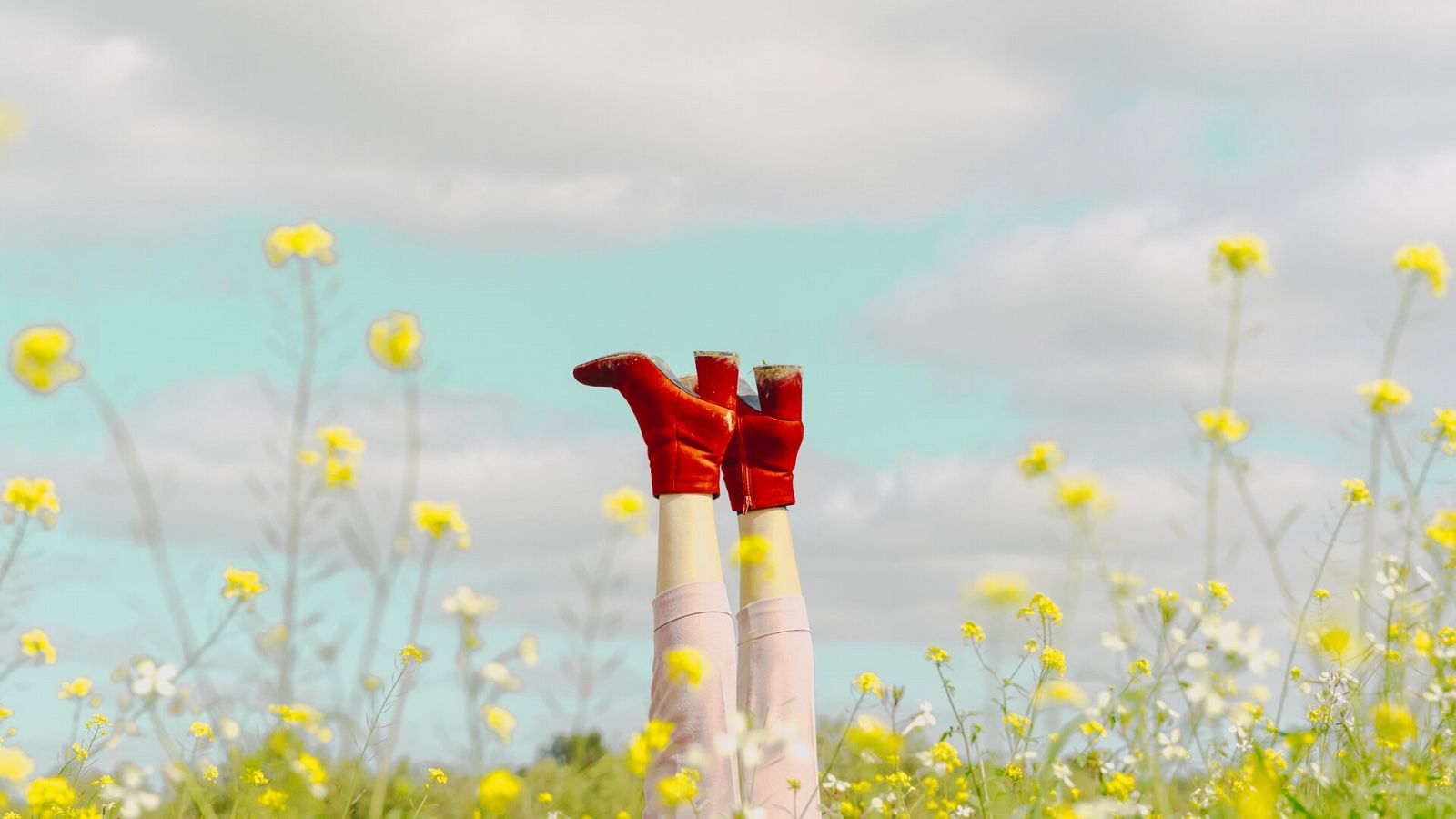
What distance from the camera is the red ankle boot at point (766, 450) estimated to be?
478cm

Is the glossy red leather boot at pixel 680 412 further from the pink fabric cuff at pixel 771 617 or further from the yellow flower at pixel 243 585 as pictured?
the yellow flower at pixel 243 585

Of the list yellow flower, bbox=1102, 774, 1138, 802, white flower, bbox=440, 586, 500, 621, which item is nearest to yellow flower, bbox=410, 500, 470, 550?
white flower, bbox=440, 586, 500, 621

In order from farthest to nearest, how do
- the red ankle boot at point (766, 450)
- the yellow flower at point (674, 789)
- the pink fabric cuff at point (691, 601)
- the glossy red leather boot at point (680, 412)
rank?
the red ankle boot at point (766, 450) < the glossy red leather boot at point (680, 412) < the pink fabric cuff at point (691, 601) < the yellow flower at point (674, 789)

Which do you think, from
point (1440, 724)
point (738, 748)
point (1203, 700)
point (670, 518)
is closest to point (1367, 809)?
point (1203, 700)

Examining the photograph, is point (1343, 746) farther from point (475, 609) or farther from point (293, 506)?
point (293, 506)

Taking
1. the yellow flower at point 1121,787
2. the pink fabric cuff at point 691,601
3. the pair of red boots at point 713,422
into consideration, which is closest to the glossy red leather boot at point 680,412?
the pair of red boots at point 713,422

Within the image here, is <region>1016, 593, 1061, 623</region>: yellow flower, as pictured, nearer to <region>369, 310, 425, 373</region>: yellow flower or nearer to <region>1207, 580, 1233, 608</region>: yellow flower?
<region>1207, 580, 1233, 608</region>: yellow flower

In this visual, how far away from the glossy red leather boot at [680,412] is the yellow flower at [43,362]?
2298 mm

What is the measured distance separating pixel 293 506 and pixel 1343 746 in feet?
9.64

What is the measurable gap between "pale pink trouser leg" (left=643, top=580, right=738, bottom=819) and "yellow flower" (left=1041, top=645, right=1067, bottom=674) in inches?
37.9

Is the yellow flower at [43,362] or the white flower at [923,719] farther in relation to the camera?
the white flower at [923,719]

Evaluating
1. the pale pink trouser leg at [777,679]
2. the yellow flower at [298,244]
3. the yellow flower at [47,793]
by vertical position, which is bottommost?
the yellow flower at [47,793]

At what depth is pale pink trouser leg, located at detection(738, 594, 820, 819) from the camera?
427cm

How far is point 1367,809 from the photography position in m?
2.89
